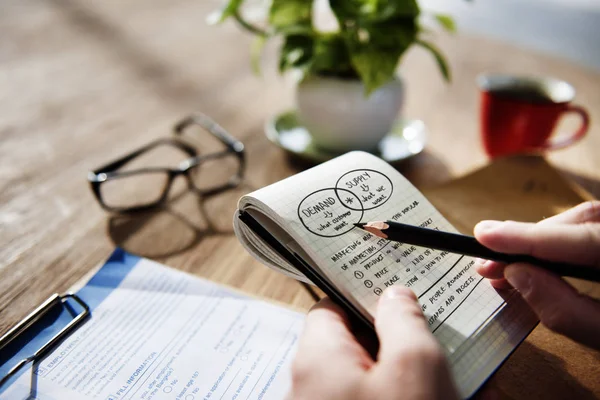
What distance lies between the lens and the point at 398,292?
372 mm

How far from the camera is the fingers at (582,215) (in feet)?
1.36

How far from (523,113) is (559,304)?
457 mm

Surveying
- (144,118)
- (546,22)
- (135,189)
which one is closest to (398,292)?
(135,189)

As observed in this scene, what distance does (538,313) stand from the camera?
1.31ft

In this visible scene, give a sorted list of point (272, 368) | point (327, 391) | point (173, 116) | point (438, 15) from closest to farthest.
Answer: point (327, 391)
point (272, 368)
point (438, 15)
point (173, 116)

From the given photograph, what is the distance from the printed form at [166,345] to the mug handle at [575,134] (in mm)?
577

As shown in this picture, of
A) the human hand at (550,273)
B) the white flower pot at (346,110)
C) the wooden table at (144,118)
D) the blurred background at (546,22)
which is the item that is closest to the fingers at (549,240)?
the human hand at (550,273)

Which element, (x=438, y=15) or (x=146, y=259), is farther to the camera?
(x=438, y=15)

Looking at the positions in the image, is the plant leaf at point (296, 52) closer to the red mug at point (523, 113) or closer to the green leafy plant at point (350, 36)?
the green leafy plant at point (350, 36)

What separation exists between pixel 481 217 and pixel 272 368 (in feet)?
1.25

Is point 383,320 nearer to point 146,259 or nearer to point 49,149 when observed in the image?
point 146,259

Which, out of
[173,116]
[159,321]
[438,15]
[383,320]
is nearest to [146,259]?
[159,321]

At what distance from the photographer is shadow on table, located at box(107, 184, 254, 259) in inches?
22.9

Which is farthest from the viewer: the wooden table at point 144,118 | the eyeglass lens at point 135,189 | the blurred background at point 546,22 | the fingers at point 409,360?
the blurred background at point 546,22
